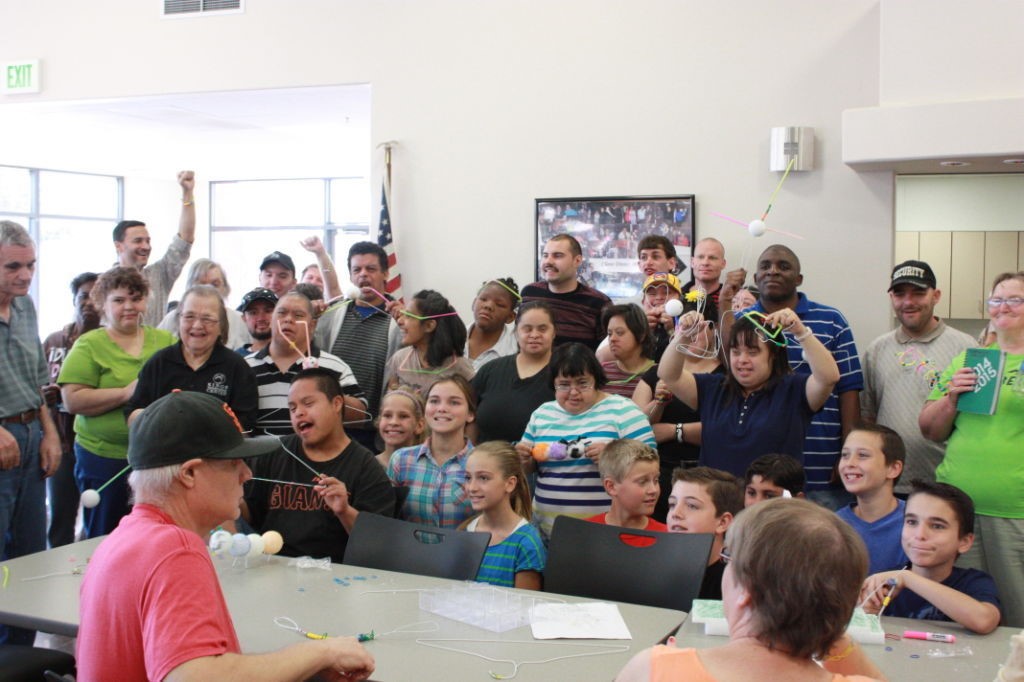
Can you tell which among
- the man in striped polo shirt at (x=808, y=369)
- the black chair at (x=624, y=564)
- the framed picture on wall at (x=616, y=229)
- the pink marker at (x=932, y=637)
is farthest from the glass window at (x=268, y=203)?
the pink marker at (x=932, y=637)

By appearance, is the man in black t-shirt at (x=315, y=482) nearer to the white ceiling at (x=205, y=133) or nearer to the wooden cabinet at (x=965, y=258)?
the white ceiling at (x=205, y=133)

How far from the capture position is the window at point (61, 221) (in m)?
11.2

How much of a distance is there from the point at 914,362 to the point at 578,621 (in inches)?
89.8

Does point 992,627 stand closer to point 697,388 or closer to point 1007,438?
point 1007,438

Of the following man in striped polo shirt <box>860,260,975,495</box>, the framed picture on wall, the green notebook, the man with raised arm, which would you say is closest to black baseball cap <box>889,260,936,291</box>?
man in striped polo shirt <box>860,260,975,495</box>

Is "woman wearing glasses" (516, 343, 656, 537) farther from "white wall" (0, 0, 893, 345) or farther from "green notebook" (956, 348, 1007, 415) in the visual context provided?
"white wall" (0, 0, 893, 345)

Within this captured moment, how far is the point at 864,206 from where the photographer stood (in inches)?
215

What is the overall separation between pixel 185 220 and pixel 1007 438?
4.53 metres

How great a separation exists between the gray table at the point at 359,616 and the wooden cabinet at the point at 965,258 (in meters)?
5.88

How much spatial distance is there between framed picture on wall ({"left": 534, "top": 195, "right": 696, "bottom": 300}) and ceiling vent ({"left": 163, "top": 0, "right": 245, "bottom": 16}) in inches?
102

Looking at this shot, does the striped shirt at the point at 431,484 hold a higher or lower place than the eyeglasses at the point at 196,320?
lower

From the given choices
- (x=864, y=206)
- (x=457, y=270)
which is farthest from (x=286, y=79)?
(x=864, y=206)

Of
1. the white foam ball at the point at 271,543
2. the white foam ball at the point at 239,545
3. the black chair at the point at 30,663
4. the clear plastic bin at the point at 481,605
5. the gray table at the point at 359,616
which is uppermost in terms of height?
the white foam ball at the point at 239,545

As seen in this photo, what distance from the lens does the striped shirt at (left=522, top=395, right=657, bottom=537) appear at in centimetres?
375
